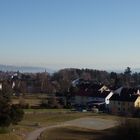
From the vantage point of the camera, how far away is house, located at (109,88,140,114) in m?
68.2

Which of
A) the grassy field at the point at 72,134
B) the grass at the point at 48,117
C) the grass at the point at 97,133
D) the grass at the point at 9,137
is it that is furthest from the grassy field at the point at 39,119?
the grass at the point at 97,133

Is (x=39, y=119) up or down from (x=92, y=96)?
down

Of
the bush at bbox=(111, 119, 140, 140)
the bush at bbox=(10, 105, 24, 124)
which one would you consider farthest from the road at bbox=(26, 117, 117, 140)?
the bush at bbox=(111, 119, 140, 140)

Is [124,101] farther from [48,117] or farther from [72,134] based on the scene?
[72,134]

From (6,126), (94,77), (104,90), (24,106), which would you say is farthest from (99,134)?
(94,77)

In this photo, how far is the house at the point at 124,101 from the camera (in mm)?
68250

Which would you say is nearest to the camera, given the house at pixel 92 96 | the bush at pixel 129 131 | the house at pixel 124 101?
the bush at pixel 129 131

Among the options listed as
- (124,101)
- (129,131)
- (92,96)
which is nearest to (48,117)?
(124,101)

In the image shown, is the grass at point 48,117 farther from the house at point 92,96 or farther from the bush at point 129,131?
the house at point 92,96

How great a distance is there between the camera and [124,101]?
229 ft

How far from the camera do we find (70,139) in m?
35.4

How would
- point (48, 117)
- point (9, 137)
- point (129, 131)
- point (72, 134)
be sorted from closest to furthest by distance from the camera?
point (129, 131), point (9, 137), point (72, 134), point (48, 117)

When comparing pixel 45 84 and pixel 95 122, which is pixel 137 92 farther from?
pixel 45 84

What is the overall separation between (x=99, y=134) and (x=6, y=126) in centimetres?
852
